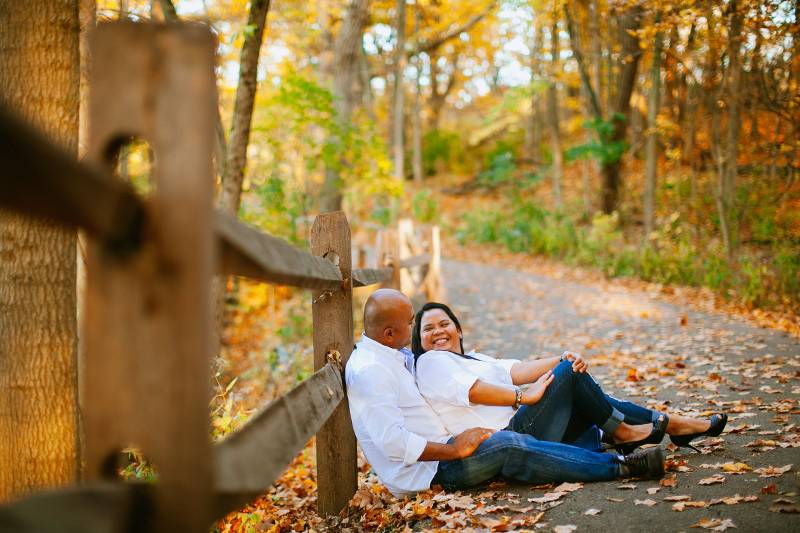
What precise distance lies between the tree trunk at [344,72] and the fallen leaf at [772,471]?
→ 10.7 metres

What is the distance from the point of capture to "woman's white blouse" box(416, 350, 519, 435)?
3971 mm

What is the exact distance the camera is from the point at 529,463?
377 centimetres

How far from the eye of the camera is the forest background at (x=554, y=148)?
32.4ft

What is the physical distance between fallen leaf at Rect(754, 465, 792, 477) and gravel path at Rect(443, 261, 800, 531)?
3 cm

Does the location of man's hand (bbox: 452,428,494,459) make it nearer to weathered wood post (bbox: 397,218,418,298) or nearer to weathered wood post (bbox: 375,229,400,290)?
weathered wood post (bbox: 375,229,400,290)

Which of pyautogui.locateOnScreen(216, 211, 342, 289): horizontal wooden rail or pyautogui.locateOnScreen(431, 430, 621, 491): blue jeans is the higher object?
pyautogui.locateOnScreen(216, 211, 342, 289): horizontal wooden rail

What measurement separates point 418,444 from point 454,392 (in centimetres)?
48

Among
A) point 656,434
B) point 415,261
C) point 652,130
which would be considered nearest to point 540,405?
point 656,434

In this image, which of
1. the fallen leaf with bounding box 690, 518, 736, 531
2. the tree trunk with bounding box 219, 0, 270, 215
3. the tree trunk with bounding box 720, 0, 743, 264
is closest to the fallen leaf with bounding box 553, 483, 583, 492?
the fallen leaf with bounding box 690, 518, 736, 531

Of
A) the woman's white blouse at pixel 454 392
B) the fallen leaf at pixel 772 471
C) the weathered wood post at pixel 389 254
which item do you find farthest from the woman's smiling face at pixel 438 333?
the weathered wood post at pixel 389 254

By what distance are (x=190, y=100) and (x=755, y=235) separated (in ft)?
46.4

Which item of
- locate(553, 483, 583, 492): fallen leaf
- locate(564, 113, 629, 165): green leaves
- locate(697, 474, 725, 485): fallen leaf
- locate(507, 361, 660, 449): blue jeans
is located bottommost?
locate(553, 483, 583, 492): fallen leaf

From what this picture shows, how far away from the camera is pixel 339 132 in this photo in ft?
40.0

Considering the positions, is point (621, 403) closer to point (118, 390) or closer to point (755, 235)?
point (118, 390)
